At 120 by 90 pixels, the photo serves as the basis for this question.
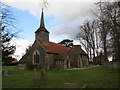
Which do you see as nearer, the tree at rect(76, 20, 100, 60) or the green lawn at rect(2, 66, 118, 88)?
the green lawn at rect(2, 66, 118, 88)

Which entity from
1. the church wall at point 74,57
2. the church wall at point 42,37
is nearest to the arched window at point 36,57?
the church wall at point 42,37

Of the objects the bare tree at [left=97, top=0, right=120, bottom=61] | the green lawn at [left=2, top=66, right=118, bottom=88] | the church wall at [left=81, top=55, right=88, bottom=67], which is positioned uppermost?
the bare tree at [left=97, top=0, right=120, bottom=61]

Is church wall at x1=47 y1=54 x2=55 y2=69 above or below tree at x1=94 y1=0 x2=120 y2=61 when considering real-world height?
below

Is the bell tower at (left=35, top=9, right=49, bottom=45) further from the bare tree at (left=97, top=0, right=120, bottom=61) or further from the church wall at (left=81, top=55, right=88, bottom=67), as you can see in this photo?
the bare tree at (left=97, top=0, right=120, bottom=61)

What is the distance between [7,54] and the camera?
2559cm

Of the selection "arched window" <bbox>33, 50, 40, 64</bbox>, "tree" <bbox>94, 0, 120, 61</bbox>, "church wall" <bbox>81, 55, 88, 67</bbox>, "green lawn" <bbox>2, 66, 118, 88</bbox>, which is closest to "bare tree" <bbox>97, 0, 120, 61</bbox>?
"tree" <bbox>94, 0, 120, 61</bbox>

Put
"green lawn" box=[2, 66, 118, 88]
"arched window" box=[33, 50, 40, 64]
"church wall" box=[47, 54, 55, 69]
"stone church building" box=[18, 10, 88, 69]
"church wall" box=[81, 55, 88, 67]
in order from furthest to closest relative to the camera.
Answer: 1. "church wall" box=[81, 55, 88, 67]
2. "arched window" box=[33, 50, 40, 64]
3. "church wall" box=[47, 54, 55, 69]
4. "stone church building" box=[18, 10, 88, 69]
5. "green lawn" box=[2, 66, 118, 88]

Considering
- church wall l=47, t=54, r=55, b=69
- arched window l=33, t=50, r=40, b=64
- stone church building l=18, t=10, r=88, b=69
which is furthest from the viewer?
arched window l=33, t=50, r=40, b=64

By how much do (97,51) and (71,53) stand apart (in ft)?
25.9

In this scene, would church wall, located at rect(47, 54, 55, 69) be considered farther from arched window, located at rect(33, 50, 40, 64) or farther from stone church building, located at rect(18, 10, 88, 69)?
arched window, located at rect(33, 50, 40, 64)

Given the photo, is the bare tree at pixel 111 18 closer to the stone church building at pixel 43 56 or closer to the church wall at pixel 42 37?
the stone church building at pixel 43 56

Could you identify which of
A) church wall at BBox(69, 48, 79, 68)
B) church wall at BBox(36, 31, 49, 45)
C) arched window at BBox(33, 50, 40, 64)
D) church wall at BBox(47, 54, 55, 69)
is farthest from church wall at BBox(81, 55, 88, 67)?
arched window at BBox(33, 50, 40, 64)

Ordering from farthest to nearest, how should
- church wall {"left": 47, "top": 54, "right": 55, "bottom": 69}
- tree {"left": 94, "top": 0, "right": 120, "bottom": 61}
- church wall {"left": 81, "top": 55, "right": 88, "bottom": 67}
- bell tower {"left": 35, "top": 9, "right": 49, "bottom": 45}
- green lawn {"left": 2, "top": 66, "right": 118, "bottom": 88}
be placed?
church wall {"left": 81, "top": 55, "right": 88, "bottom": 67}, bell tower {"left": 35, "top": 9, "right": 49, "bottom": 45}, church wall {"left": 47, "top": 54, "right": 55, "bottom": 69}, tree {"left": 94, "top": 0, "right": 120, "bottom": 61}, green lawn {"left": 2, "top": 66, "right": 118, "bottom": 88}

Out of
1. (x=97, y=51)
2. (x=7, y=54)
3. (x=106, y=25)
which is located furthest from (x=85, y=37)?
(x=106, y=25)
